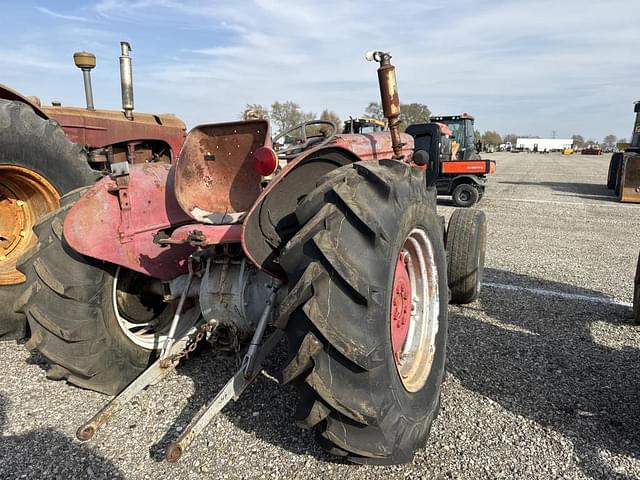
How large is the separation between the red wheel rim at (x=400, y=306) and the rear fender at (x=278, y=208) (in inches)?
22.4

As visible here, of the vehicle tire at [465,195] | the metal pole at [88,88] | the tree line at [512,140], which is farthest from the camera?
the tree line at [512,140]

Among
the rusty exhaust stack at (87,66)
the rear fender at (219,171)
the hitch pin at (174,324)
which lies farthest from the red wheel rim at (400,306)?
the rusty exhaust stack at (87,66)

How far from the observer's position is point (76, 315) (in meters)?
2.37

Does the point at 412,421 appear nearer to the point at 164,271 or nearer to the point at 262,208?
the point at 262,208

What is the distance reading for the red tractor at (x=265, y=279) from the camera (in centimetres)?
164

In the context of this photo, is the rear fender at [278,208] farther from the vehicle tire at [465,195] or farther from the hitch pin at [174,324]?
the vehicle tire at [465,195]

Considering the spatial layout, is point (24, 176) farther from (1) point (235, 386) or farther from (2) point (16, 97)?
(1) point (235, 386)

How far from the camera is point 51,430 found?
91.4 inches

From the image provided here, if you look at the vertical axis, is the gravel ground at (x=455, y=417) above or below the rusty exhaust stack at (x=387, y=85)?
below

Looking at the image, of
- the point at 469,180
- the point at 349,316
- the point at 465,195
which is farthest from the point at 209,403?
the point at 469,180

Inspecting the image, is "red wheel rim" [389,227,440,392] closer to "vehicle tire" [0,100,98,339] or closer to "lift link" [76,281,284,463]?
"lift link" [76,281,284,463]

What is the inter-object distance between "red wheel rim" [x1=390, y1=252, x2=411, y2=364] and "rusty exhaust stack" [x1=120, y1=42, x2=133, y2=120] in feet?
12.5

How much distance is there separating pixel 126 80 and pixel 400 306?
407cm

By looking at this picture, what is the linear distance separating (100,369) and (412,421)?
5.40 ft
